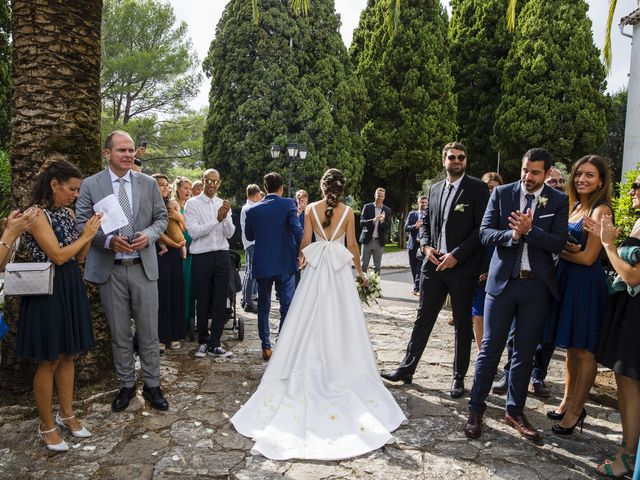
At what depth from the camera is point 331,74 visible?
24656 mm

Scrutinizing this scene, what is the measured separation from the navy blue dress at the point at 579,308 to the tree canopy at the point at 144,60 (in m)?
25.6

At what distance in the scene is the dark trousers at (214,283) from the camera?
20.3ft

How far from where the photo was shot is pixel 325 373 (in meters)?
4.82

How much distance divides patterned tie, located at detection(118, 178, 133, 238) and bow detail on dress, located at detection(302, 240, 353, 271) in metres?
1.77

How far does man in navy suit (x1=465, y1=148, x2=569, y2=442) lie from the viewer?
4.04 meters

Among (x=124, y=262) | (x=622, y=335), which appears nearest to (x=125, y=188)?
(x=124, y=262)

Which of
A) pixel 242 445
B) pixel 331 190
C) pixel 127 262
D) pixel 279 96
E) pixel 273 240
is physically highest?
pixel 279 96

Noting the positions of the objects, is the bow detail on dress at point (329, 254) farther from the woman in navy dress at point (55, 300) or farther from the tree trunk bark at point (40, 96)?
the tree trunk bark at point (40, 96)

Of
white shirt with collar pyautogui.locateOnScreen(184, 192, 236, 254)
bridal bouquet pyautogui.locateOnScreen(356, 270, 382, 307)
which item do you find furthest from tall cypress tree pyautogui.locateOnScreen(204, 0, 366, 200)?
bridal bouquet pyautogui.locateOnScreen(356, 270, 382, 307)

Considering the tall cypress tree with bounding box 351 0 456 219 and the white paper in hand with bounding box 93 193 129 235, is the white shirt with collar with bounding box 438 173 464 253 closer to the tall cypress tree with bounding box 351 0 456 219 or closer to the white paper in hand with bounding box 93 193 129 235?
the white paper in hand with bounding box 93 193 129 235

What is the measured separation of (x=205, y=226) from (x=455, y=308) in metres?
3.03

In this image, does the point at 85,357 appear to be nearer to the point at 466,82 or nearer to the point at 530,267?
the point at 530,267

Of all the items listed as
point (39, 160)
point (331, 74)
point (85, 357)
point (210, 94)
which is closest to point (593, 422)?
point (85, 357)

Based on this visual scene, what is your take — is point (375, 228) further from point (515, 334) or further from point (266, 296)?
point (515, 334)
